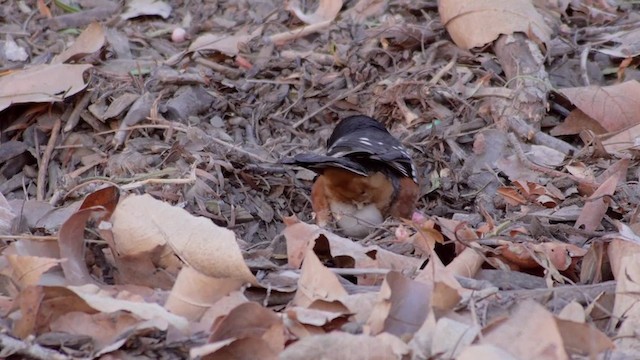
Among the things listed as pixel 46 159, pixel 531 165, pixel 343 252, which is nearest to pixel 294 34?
pixel 46 159

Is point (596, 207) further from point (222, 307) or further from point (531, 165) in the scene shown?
point (222, 307)

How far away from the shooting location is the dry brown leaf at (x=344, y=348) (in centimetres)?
205

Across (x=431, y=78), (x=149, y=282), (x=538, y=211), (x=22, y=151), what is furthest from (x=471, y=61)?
(x=149, y=282)

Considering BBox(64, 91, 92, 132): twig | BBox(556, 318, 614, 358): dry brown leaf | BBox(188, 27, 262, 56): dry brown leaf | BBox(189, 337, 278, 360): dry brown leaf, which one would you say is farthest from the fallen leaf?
BBox(556, 318, 614, 358): dry brown leaf

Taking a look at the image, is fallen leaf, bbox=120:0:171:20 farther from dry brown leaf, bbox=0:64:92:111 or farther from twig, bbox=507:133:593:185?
twig, bbox=507:133:593:185

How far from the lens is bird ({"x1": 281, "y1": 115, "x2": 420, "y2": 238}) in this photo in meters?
3.96

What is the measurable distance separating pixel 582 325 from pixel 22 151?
3.11 m

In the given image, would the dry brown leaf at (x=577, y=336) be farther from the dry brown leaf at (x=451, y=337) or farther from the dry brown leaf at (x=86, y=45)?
the dry brown leaf at (x=86, y=45)

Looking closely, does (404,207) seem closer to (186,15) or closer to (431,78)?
(431,78)

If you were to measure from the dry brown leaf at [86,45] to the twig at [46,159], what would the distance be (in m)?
0.41

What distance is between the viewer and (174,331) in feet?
7.27

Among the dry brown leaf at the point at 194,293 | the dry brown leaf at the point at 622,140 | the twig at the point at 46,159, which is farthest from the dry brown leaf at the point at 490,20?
the dry brown leaf at the point at 194,293

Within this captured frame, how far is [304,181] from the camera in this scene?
457 cm

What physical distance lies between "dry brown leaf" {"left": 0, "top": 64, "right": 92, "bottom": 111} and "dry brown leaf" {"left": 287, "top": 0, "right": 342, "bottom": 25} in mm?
1199
